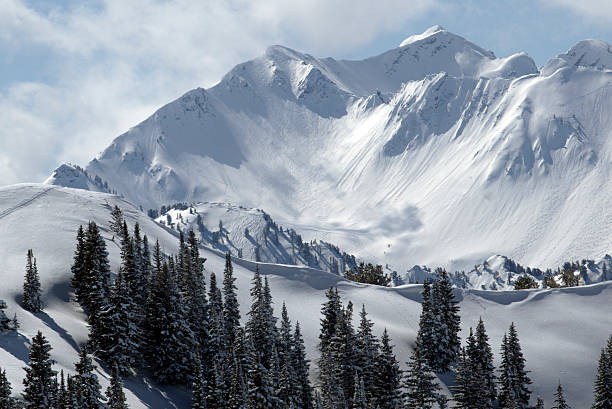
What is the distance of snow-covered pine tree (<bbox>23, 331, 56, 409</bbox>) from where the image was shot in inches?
2341

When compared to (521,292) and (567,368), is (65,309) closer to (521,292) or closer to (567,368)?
(567,368)

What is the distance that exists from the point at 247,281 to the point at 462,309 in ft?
141

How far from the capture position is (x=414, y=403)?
82.7 metres

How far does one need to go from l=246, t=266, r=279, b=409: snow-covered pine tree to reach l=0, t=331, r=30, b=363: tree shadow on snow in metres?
22.8

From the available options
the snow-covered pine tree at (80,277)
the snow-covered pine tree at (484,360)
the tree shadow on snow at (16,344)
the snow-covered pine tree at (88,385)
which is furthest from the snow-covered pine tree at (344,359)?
the tree shadow on snow at (16,344)

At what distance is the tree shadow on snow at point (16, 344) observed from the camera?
71.5m

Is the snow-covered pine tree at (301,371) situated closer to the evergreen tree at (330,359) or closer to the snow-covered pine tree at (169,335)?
the evergreen tree at (330,359)

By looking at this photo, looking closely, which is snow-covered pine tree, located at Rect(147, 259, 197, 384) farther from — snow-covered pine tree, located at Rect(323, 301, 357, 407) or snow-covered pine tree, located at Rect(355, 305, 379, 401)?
snow-covered pine tree, located at Rect(355, 305, 379, 401)

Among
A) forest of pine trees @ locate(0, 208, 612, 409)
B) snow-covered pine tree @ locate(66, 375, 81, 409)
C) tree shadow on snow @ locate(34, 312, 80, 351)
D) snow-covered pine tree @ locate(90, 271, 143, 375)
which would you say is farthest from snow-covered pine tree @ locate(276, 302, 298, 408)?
snow-covered pine tree @ locate(66, 375, 81, 409)

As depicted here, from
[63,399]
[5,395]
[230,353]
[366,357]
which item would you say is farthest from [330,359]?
[5,395]

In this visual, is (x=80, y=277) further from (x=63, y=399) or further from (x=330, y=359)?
(x=63, y=399)

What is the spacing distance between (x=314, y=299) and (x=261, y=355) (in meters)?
51.6

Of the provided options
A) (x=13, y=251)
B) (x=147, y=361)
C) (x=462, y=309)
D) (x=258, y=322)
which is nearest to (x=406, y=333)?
(x=462, y=309)

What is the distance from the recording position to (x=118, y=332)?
7931cm
